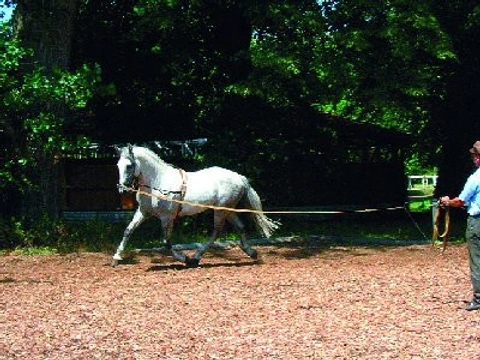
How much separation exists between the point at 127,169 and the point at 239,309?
431 centimetres

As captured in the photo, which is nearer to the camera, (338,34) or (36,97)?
(36,97)

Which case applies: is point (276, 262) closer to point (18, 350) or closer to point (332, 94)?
point (332, 94)

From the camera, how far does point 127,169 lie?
41.1 ft

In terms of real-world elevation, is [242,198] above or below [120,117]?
below

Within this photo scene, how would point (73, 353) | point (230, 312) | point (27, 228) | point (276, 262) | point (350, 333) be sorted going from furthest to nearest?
point (27, 228) → point (276, 262) → point (230, 312) → point (350, 333) → point (73, 353)

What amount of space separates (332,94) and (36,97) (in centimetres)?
715

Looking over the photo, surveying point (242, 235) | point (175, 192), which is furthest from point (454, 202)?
point (175, 192)

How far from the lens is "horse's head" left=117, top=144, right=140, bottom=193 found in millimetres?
12461

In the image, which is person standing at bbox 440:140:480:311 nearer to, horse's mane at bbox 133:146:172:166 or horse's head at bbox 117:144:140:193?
horse's head at bbox 117:144:140:193

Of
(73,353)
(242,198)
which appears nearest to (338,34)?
(242,198)

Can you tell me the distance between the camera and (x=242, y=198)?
13.8 meters

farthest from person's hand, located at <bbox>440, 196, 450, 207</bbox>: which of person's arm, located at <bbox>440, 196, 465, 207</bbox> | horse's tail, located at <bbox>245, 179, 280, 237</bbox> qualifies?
horse's tail, located at <bbox>245, 179, 280, 237</bbox>

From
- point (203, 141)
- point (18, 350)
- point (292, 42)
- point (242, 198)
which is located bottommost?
point (18, 350)

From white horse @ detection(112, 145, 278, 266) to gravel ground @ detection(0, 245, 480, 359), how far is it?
697 millimetres
